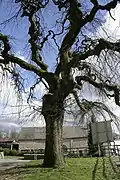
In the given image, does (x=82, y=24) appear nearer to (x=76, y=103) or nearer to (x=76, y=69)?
(x=76, y=69)

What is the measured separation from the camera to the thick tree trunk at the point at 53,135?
16.8 meters

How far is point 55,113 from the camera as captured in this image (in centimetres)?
1698

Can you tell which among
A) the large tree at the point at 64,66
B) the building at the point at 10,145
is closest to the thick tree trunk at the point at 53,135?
the large tree at the point at 64,66

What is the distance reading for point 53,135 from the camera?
17.1 meters

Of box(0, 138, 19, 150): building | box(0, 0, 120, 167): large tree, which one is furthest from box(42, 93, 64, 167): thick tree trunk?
box(0, 138, 19, 150): building

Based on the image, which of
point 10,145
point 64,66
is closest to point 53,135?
point 64,66

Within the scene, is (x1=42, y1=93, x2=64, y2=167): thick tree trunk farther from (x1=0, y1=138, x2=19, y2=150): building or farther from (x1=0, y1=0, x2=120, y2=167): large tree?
(x1=0, y1=138, x2=19, y2=150): building

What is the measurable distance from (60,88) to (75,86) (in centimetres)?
74

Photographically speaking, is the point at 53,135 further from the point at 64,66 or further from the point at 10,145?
the point at 10,145

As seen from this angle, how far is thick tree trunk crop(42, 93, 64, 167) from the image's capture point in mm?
16750

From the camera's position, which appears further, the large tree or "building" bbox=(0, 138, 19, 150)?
"building" bbox=(0, 138, 19, 150)

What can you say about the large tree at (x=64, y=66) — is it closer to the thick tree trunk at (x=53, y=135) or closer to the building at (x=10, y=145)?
the thick tree trunk at (x=53, y=135)

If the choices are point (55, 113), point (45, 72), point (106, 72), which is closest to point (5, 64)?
point (45, 72)

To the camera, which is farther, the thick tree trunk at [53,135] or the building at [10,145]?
the building at [10,145]
